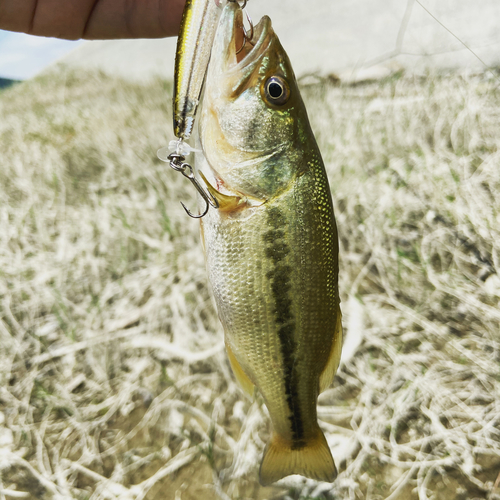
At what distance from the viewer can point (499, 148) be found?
8.61 feet

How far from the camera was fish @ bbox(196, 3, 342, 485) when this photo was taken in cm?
97

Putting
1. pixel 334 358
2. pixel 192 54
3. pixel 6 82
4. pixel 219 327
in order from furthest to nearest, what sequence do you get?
1. pixel 6 82
2. pixel 219 327
3. pixel 334 358
4. pixel 192 54

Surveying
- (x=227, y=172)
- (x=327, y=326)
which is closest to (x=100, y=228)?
(x=227, y=172)

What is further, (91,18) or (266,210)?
(91,18)

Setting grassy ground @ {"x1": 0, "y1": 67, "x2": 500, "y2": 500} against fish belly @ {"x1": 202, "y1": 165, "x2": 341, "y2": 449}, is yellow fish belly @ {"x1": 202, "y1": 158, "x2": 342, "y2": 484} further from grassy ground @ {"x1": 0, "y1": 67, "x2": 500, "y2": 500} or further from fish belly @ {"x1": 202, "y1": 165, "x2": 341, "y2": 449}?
grassy ground @ {"x1": 0, "y1": 67, "x2": 500, "y2": 500}

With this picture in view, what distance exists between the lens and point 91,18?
6.19 feet

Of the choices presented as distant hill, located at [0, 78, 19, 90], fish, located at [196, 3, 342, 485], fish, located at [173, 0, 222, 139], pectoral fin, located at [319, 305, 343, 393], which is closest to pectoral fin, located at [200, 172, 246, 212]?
fish, located at [196, 3, 342, 485]

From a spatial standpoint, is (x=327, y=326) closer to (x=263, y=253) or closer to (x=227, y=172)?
(x=263, y=253)

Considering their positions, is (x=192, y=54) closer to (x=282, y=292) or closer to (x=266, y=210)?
(x=266, y=210)

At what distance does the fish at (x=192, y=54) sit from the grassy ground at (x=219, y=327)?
174 centimetres

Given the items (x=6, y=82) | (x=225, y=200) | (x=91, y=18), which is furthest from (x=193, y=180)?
(x=6, y=82)

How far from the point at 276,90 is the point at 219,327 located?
1781 millimetres

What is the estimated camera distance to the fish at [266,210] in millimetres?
968

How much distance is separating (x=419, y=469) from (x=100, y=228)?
2828 mm
